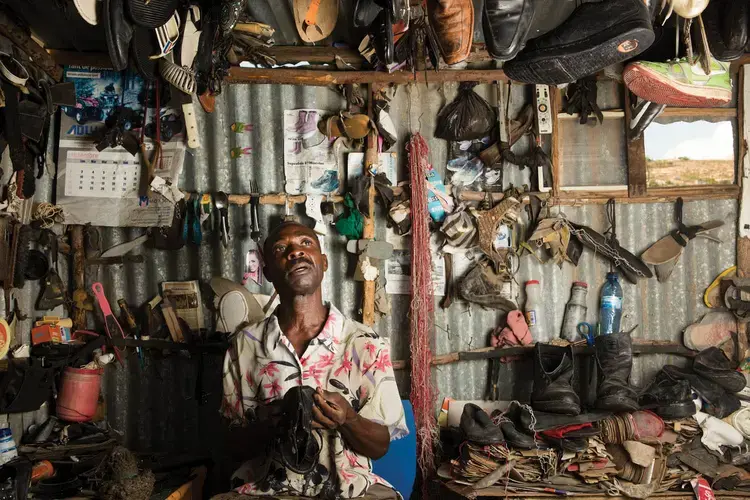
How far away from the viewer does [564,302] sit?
197 inches

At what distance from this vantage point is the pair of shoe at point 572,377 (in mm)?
4255

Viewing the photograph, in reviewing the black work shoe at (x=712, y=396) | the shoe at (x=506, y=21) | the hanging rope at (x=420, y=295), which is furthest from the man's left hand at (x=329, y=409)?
the black work shoe at (x=712, y=396)

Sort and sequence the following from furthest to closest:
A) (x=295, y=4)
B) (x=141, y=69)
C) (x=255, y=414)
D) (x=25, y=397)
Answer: (x=25, y=397) < (x=295, y=4) < (x=141, y=69) < (x=255, y=414)

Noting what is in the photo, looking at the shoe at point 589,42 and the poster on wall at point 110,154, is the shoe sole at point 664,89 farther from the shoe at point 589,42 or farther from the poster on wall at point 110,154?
the poster on wall at point 110,154

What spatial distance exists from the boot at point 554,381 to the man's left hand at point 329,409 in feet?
6.47

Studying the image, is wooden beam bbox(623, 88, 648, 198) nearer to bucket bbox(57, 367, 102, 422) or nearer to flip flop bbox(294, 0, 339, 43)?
flip flop bbox(294, 0, 339, 43)

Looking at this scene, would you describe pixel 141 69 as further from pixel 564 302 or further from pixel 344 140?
pixel 564 302

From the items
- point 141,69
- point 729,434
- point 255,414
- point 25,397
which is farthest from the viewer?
point 729,434

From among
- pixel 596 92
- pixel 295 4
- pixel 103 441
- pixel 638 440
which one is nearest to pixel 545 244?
pixel 596 92

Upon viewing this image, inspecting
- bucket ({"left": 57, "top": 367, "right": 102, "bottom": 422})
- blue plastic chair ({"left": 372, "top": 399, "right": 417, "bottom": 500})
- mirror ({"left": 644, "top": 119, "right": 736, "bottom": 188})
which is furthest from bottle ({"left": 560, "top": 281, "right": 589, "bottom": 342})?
bucket ({"left": 57, "top": 367, "right": 102, "bottom": 422})

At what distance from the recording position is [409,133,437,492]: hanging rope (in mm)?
4699

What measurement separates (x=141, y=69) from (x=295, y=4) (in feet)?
3.29

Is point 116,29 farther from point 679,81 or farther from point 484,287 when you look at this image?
point 484,287

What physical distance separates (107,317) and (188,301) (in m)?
0.59
